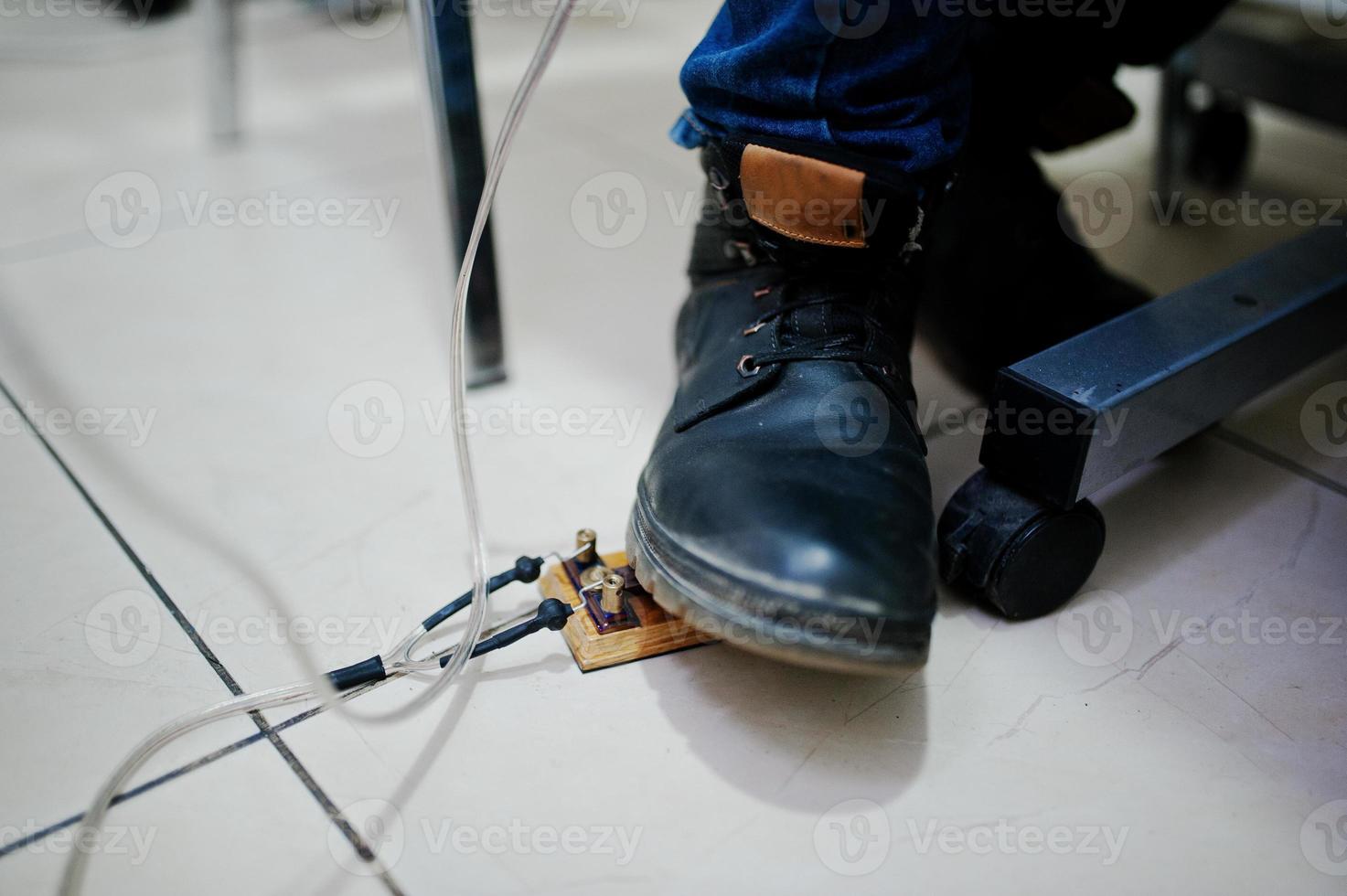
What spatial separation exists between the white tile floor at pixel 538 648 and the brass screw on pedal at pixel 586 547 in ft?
0.19

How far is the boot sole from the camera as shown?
1.78ft

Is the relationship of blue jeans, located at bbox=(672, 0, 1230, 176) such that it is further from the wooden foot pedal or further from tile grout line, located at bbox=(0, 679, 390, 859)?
tile grout line, located at bbox=(0, 679, 390, 859)

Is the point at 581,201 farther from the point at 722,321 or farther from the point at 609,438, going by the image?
the point at 722,321

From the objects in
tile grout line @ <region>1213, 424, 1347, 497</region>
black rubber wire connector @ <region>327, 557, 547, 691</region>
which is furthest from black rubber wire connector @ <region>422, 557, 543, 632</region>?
tile grout line @ <region>1213, 424, 1347, 497</region>

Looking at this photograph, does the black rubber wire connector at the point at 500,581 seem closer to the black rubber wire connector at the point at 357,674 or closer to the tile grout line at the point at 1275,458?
the black rubber wire connector at the point at 357,674

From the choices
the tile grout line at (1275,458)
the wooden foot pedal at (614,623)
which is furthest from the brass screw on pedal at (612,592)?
the tile grout line at (1275,458)

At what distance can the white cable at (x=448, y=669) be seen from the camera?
0.54m

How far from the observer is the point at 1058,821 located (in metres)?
0.58

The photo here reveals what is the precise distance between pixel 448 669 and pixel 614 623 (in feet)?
0.37

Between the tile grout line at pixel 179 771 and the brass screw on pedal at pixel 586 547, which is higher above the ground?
the brass screw on pedal at pixel 586 547

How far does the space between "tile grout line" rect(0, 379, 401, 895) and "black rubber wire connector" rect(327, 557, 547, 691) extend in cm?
5

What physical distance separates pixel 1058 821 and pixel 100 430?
837 mm

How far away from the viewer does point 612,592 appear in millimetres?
677

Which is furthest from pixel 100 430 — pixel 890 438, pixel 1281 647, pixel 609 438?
pixel 1281 647
